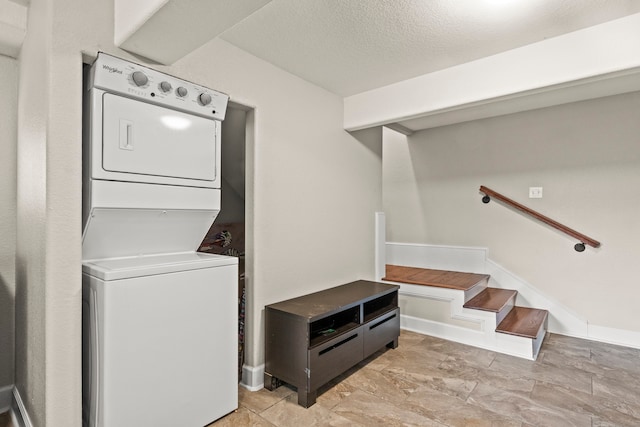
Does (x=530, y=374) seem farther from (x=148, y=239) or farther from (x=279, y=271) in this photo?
(x=148, y=239)

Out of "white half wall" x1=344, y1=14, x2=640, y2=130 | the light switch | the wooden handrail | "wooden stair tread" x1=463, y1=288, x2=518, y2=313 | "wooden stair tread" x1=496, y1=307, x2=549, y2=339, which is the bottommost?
"wooden stair tread" x1=496, y1=307, x2=549, y2=339

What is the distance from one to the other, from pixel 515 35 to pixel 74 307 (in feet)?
8.55

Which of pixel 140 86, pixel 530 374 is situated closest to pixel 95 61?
pixel 140 86

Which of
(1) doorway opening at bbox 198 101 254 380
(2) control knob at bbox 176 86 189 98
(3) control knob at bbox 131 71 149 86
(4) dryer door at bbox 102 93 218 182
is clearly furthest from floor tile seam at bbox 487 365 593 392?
(3) control knob at bbox 131 71 149 86

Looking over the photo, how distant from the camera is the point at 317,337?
2.20m

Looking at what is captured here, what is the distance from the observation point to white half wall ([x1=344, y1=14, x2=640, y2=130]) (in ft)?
6.02

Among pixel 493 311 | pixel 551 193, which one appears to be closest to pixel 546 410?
pixel 493 311

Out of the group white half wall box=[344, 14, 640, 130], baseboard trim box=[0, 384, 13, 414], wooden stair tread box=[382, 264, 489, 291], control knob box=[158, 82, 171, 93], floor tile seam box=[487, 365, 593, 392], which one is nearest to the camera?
control knob box=[158, 82, 171, 93]

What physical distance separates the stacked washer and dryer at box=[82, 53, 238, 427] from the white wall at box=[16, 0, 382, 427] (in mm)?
87

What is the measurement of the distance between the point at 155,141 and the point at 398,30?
1.42 metres

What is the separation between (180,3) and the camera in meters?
1.25

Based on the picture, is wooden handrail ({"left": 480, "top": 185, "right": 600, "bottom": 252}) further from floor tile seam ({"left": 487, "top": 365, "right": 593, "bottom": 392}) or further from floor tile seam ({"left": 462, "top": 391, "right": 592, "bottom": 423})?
floor tile seam ({"left": 462, "top": 391, "right": 592, "bottom": 423})

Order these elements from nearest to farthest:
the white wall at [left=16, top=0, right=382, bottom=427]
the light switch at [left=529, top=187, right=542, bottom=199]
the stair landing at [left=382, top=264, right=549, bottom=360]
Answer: the white wall at [left=16, top=0, right=382, bottom=427], the stair landing at [left=382, top=264, right=549, bottom=360], the light switch at [left=529, top=187, right=542, bottom=199]

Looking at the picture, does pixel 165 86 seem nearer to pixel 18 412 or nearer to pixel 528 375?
pixel 18 412
